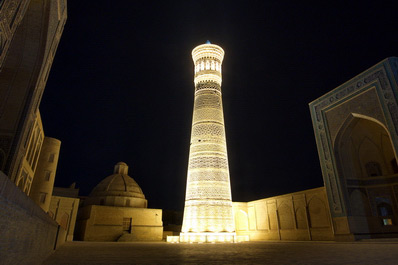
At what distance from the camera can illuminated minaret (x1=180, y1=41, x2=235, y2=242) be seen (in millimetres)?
8977

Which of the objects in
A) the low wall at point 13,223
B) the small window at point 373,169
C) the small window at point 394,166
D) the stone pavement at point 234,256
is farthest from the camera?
the small window at point 373,169

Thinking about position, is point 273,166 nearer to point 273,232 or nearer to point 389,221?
point 273,232

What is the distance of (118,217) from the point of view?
14.0 meters

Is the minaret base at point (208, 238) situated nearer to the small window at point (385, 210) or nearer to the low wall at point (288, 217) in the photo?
the low wall at point (288, 217)

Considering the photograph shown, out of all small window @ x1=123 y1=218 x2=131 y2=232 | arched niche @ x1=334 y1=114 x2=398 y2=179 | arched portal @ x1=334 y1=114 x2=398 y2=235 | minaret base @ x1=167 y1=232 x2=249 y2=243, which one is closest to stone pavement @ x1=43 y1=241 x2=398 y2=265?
minaret base @ x1=167 y1=232 x2=249 y2=243

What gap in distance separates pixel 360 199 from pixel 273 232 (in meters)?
4.80

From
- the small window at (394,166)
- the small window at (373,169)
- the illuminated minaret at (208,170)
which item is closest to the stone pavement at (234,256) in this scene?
the illuminated minaret at (208,170)

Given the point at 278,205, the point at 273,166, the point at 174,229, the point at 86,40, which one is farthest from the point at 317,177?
the point at 86,40

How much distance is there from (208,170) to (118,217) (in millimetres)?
7179

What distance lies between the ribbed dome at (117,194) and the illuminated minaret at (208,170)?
24.9ft

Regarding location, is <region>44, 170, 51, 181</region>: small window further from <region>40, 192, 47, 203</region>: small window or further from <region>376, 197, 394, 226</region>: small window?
<region>376, 197, 394, 226</region>: small window

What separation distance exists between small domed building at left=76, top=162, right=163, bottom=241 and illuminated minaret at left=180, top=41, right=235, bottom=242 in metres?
5.86

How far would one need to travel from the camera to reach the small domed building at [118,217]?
13328 millimetres

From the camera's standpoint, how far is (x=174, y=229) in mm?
17812
